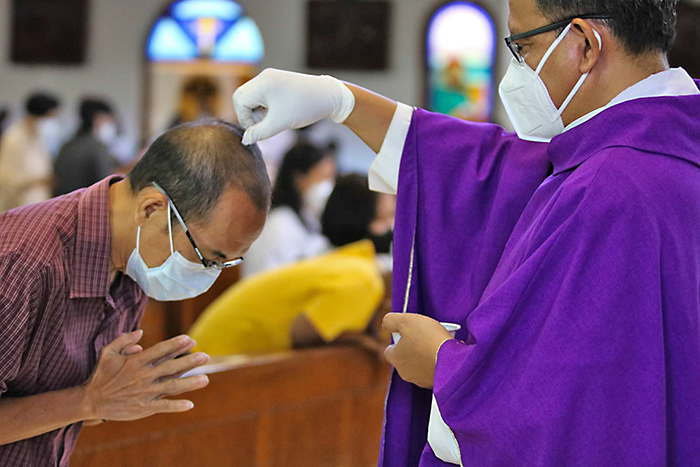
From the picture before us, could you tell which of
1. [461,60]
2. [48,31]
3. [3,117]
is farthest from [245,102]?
[48,31]

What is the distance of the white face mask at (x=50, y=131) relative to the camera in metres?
8.00

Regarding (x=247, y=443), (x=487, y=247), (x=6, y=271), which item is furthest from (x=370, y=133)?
(x=247, y=443)

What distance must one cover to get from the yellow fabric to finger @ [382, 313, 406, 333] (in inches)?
66.1

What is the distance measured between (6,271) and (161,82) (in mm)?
9244

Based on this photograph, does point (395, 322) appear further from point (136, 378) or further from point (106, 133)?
point (106, 133)

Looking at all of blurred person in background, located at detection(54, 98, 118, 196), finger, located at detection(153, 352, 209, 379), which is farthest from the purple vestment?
blurred person in background, located at detection(54, 98, 118, 196)

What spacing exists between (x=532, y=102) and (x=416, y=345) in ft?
1.69

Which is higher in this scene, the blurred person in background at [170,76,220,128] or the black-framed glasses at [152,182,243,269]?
the black-framed glasses at [152,182,243,269]

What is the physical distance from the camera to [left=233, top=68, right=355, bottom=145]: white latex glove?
1.64 meters

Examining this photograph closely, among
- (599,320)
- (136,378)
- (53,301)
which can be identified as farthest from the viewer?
(136,378)

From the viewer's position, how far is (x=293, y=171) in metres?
4.64

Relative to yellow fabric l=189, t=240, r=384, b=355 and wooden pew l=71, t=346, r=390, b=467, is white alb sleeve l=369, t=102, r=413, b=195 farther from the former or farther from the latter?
yellow fabric l=189, t=240, r=384, b=355

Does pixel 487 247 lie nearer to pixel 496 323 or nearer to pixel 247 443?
pixel 496 323

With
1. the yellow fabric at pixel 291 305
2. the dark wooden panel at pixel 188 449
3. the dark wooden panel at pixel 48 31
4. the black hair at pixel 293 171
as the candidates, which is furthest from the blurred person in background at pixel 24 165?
the dark wooden panel at pixel 188 449
